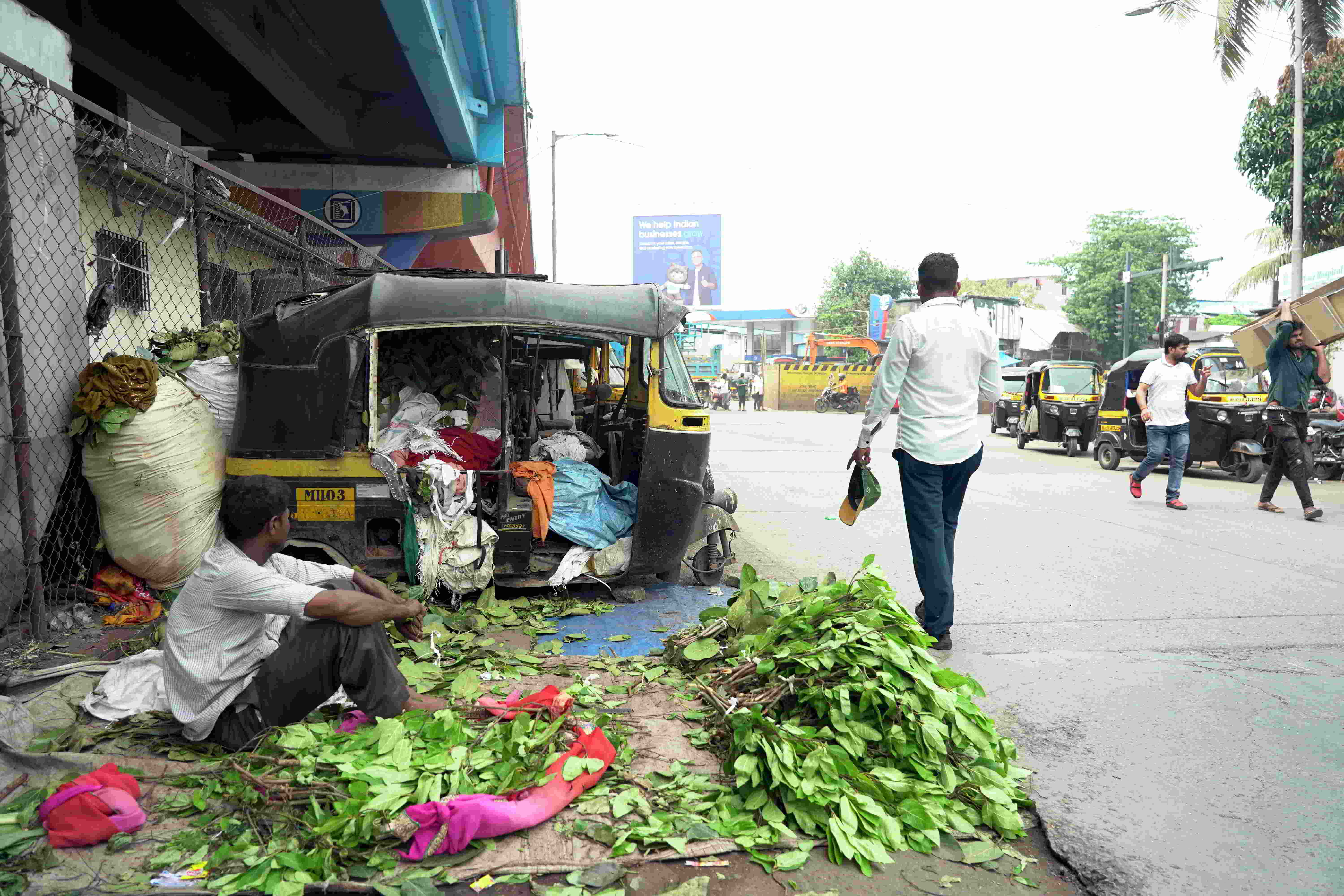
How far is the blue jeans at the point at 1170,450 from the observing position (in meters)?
10.0

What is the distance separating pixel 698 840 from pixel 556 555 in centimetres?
309

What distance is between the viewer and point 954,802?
3.08 meters

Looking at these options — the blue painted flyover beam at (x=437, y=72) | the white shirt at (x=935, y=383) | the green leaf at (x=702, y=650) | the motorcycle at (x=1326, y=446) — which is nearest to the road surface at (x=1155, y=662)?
the white shirt at (x=935, y=383)

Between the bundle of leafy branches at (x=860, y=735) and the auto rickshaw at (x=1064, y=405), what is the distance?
626 inches

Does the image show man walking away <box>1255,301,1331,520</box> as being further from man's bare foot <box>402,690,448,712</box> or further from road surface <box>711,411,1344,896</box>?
man's bare foot <box>402,690,448,712</box>

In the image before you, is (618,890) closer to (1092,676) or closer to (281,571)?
(281,571)

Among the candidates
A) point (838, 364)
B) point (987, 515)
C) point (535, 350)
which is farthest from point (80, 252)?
point (838, 364)

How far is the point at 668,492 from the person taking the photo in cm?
555

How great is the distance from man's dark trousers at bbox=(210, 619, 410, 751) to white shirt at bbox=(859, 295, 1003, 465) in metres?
2.64

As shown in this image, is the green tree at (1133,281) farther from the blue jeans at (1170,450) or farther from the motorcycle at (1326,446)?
the blue jeans at (1170,450)

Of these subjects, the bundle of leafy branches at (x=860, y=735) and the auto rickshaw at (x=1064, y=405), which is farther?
the auto rickshaw at (x=1064, y=405)

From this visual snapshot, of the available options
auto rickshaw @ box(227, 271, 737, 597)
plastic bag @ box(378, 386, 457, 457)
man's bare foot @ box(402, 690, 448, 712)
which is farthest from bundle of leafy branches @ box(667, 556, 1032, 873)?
plastic bag @ box(378, 386, 457, 457)

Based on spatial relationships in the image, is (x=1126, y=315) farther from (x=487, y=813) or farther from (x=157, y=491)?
(x=487, y=813)

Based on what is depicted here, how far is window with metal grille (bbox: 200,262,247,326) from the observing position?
31.1 feet
